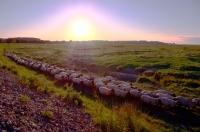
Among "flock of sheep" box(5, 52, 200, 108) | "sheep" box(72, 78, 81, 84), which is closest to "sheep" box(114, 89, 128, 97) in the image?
"flock of sheep" box(5, 52, 200, 108)

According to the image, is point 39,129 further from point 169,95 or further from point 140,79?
point 140,79

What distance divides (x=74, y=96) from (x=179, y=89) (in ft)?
31.2

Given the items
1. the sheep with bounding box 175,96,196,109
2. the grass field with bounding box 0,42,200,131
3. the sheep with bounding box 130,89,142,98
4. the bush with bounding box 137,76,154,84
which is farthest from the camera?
the bush with bounding box 137,76,154,84

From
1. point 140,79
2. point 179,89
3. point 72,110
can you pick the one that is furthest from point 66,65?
point 72,110

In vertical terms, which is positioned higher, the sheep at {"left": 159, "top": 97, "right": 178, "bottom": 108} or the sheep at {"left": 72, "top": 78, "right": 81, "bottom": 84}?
the sheep at {"left": 72, "top": 78, "right": 81, "bottom": 84}

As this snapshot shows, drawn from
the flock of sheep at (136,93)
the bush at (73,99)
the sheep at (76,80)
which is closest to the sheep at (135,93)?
the flock of sheep at (136,93)

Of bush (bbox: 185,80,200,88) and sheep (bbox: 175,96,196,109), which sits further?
bush (bbox: 185,80,200,88)

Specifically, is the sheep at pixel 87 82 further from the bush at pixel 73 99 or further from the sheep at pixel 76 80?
the bush at pixel 73 99

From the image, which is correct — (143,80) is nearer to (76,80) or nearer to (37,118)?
(76,80)

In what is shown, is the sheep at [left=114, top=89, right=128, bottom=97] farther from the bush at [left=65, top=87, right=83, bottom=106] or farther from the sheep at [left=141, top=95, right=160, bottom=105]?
the bush at [left=65, top=87, right=83, bottom=106]

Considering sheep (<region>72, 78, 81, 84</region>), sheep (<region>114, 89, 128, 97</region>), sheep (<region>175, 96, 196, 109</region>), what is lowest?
sheep (<region>175, 96, 196, 109</region>)

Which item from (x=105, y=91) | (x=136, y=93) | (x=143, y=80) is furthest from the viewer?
(x=143, y=80)

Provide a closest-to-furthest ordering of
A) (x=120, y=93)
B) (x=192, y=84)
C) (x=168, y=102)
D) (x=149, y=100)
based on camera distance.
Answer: (x=168, y=102)
(x=149, y=100)
(x=120, y=93)
(x=192, y=84)

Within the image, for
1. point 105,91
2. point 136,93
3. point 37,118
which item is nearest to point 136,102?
point 136,93
